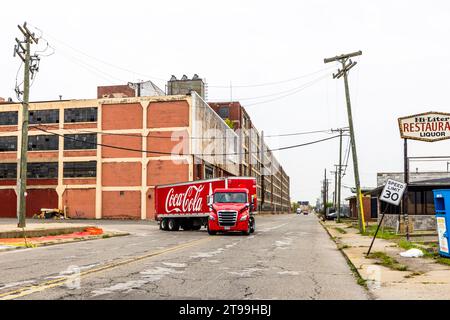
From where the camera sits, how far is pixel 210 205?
2761cm

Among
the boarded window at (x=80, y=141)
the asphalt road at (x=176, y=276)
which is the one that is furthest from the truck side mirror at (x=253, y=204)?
the boarded window at (x=80, y=141)

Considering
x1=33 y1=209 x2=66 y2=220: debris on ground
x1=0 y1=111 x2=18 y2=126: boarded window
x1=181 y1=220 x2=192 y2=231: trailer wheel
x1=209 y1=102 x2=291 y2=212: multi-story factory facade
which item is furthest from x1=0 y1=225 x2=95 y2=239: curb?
x1=209 y1=102 x2=291 y2=212: multi-story factory facade

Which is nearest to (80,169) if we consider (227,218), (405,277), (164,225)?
(164,225)

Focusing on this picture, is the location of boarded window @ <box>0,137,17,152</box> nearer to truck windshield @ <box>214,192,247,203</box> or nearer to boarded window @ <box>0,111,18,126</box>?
boarded window @ <box>0,111,18,126</box>

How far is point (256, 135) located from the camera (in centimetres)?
12988

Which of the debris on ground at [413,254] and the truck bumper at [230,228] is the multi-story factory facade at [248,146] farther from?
the debris on ground at [413,254]

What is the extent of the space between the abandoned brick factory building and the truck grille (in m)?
29.2

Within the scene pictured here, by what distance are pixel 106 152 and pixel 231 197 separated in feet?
115

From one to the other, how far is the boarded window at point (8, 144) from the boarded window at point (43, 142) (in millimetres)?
1955

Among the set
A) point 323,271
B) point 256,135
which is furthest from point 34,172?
point 256,135

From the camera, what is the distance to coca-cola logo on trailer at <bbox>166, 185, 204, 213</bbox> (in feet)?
107
